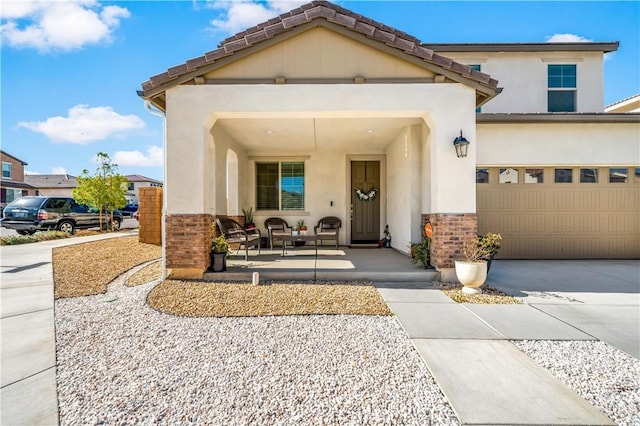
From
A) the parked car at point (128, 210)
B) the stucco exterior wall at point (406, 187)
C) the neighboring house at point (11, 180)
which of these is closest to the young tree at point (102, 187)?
the stucco exterior wall at point (406, 187)

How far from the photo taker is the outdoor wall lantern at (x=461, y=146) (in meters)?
5.29

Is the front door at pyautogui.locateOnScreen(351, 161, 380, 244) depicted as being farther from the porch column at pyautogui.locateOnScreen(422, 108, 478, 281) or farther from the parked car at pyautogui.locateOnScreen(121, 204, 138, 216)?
the parked car at pyautogui.locateOnScreen(121, 204, 138, 216)

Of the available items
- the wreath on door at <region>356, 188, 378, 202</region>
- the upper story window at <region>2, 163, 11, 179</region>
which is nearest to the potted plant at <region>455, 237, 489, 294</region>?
the wreath on door at <region>356, 188, 378, 202</region>

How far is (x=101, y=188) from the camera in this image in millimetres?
12062

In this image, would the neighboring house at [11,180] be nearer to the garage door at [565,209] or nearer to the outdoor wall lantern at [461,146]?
the outdoor wall lantern at [461,146]

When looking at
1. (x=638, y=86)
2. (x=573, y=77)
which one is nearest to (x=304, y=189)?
(x=573, y=77)

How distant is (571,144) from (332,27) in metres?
6.60

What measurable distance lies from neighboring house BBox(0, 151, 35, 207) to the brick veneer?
1499 inches

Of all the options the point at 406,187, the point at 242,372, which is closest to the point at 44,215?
the point at 406,187

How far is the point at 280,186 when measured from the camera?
989cm

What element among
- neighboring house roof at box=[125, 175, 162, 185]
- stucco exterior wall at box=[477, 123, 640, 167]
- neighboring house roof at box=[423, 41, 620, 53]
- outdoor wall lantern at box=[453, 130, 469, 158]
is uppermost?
neighboring house roof at box=[423, 41, 620, 53]

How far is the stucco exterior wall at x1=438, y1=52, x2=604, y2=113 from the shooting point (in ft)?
30.1

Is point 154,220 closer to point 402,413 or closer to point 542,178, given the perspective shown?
point 402,413

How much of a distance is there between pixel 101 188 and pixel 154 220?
472 centimetres
